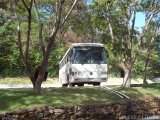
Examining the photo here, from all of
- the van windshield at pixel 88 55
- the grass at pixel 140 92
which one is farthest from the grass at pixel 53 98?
the van windshield at pixel 88 55

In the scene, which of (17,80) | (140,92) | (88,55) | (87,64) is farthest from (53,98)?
(17,80)

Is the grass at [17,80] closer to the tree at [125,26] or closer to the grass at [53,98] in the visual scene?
the tree at [125,26]

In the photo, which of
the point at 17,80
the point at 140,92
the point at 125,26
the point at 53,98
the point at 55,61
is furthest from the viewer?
the point at 55,61

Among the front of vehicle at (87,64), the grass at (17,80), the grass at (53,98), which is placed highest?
the front of vehicle at (87,64)

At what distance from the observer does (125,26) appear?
26.4 metres

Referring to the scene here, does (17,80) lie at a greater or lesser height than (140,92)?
lesser

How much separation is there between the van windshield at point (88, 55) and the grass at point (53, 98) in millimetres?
6116

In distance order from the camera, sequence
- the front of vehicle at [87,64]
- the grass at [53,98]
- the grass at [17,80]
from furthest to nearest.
→ the grass at [17,80]
the front of vehicle at [87,64]
the grass at [53,98]

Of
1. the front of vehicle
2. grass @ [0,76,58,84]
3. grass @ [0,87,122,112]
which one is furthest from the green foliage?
grass @ [0,87,122,112]

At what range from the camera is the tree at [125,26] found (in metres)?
24.1

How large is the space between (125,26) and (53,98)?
1056cm

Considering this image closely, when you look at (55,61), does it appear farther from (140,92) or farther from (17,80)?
(140,92)

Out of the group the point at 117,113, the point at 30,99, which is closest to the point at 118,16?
the point at 117,113

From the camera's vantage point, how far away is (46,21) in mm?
48594
